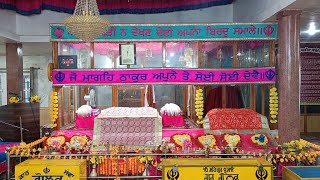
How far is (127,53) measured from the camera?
7.33 metres

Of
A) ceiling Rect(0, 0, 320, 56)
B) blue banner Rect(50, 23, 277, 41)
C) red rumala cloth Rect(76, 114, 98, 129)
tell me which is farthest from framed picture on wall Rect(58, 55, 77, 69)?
ceiling Rect(0, 0, 320, 56)

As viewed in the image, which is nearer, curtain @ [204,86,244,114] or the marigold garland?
the marigold garland

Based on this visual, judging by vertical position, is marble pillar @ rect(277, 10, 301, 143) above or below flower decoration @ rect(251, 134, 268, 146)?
above

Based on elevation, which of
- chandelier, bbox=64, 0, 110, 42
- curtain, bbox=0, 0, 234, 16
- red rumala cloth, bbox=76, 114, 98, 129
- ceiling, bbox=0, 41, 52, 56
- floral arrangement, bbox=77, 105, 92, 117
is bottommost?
red rumala cloth, bbox=76, 114, 98, 129

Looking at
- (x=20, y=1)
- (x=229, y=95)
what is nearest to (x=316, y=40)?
(x=229, y=95)

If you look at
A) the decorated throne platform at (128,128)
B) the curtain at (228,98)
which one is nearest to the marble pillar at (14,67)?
the decorated throne platform at (128,128)

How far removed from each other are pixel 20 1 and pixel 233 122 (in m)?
7.02

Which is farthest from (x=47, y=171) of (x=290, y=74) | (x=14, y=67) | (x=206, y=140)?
(x=14, y=67)

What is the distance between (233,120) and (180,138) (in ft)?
4.13

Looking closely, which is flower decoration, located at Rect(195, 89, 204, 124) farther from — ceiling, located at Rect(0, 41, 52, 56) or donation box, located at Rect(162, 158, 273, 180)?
ceiling, located at Rect(0, 41, 52, 56)

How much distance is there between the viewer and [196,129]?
6.96 m

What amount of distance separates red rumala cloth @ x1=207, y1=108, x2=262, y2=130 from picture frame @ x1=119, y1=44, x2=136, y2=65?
81.0 inches

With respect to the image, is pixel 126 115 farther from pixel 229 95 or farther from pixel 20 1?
pixel 20 1

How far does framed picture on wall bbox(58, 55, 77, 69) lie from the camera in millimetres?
7184
